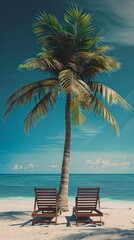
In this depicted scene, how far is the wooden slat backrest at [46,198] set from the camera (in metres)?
9.19

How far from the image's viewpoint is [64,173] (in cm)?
1169

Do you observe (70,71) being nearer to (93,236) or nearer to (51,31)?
(51,31)

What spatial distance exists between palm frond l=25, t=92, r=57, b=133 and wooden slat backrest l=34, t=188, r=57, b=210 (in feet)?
12.5

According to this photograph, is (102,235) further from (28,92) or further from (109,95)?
(28,92)

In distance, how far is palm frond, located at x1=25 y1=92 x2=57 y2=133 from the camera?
1256cm

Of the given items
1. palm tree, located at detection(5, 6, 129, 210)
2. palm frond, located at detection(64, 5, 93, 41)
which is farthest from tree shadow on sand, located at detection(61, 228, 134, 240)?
palm frond, located at detection(64, 5, 93, 41)

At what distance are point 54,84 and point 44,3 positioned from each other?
12.8 meters

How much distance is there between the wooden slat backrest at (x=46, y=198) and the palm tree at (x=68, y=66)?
Answer: 214cm

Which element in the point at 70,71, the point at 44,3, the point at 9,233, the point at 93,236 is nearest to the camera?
the point at 93,236

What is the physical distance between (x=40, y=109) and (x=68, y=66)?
199 centimetres

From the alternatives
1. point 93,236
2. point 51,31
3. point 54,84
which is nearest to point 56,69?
point 54,84

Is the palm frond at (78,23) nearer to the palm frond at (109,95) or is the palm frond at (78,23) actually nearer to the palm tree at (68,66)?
the palm tree at (68,66)

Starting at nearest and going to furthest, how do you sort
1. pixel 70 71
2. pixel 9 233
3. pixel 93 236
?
1. pixel 93 236
2. pixel 9 233
3. pixel 70 71

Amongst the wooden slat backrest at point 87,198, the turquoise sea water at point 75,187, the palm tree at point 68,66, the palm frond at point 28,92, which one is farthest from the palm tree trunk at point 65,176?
the turquoise sea water at point 75,187
